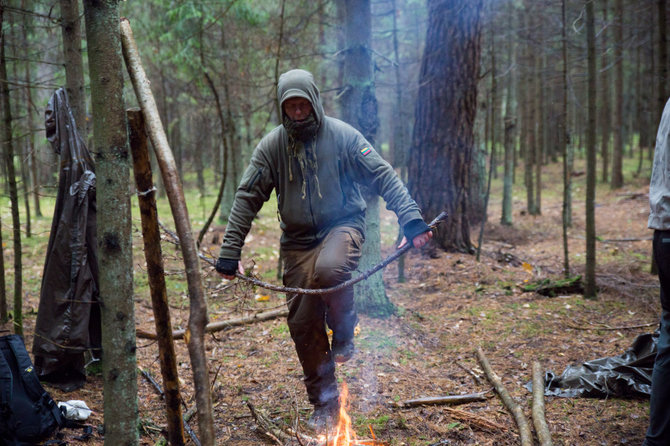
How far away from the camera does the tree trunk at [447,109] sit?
8352 mm

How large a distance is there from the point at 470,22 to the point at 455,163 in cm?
252

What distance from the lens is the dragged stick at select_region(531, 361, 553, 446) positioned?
328cm

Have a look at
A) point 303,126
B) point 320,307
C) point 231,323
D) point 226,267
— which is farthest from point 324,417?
point 303,126

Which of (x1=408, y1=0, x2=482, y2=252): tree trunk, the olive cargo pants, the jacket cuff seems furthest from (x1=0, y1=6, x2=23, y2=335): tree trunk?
(x1=408, y1=0, x2=482, y2=252): tree trunk

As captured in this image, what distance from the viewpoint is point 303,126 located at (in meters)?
3.41

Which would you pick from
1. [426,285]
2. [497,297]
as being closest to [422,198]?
[426,285]

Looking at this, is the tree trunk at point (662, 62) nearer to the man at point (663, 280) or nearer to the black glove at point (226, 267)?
the man at point (663, 280)

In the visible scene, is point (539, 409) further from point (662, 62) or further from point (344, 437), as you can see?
point (662, 62)

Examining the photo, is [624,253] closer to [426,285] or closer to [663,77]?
[663,77]

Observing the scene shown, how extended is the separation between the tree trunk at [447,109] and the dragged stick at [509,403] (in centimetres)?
423

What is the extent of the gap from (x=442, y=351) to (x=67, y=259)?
394 centimetres

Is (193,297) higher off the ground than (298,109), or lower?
lower

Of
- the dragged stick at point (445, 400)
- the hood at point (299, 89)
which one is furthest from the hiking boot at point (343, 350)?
the hood at point (299, 89)

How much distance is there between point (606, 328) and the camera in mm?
5105
